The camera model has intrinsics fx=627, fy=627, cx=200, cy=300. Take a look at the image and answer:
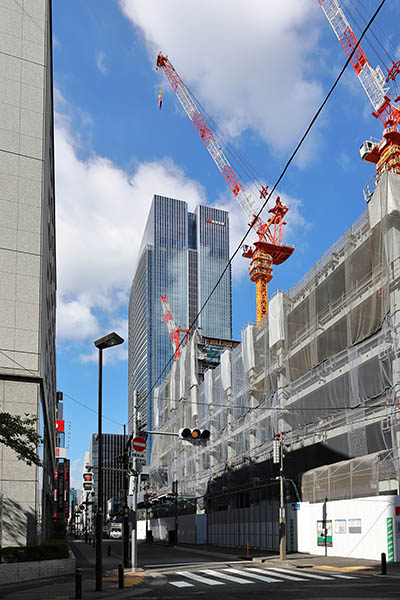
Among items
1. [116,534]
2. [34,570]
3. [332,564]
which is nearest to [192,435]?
[34,570]

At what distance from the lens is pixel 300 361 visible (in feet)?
166

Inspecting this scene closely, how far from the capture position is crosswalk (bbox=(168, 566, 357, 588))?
77.3ft

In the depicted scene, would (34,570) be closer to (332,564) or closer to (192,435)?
(192,435)

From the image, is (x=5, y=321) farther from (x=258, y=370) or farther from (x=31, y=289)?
Result: (x=258, y=370)

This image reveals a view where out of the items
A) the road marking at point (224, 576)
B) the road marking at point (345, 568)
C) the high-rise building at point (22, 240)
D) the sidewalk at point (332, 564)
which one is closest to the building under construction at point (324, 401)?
the sidewalk at point (332, 564)

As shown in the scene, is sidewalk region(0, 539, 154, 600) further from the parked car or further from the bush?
the parked car

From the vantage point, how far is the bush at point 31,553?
2338cm

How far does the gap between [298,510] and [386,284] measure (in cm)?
1604

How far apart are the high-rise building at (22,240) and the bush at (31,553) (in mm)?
1098

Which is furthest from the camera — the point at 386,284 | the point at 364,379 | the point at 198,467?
the point at 198,467

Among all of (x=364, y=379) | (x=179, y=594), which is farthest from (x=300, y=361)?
(x=179, y=594)

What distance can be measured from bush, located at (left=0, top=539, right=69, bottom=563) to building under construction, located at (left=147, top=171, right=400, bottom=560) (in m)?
15.9

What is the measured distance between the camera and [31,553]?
24.5 meters

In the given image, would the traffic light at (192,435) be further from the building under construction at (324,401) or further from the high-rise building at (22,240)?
the building under construction at (324,401)
